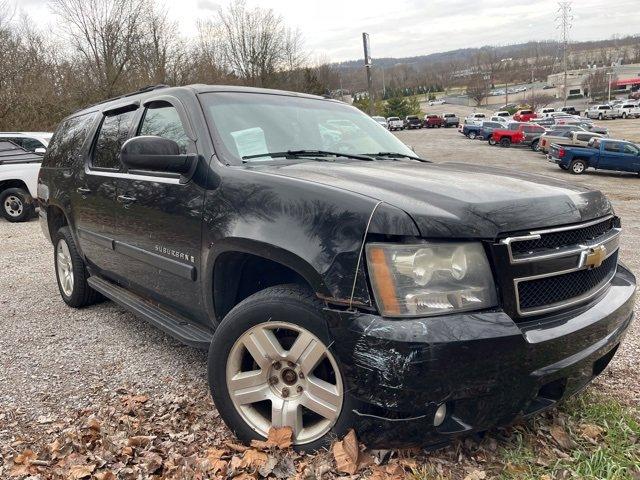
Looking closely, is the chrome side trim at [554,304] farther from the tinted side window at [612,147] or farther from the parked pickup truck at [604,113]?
the parked pickup truck at [604,113]

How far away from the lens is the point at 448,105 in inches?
4592

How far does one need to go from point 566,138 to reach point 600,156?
7064mm

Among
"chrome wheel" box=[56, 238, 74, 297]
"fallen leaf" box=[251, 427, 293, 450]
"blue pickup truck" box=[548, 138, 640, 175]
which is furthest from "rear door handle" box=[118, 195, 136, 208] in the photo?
"blue pickup truck" box=[548, 138, 640, 175]

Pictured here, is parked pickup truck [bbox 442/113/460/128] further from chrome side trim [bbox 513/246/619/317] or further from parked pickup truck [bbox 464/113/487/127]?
chrome side trim [bbox 513/246/619/317]

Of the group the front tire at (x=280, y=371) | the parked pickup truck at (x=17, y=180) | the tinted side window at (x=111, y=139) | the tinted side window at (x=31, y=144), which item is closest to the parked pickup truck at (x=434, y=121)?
the tinted side window at (x=31, y=144)

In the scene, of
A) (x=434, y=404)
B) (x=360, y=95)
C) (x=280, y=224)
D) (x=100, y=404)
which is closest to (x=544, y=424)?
(x=434, y=404)

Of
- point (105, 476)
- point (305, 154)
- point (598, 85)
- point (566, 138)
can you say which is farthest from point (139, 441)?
point (598, 85)

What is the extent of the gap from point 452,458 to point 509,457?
0.82 feet

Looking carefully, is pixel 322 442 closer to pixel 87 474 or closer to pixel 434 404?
pixel 434 404

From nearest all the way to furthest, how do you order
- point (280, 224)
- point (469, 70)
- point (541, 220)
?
1. point (541, 220)
2. point (280, 224)
3. point (469, 70)

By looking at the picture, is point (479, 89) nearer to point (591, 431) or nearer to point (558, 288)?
point (591, 431)

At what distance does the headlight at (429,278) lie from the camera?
1.93 m

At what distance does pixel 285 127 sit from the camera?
3193mm

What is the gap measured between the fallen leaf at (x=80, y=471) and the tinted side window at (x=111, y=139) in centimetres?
202
